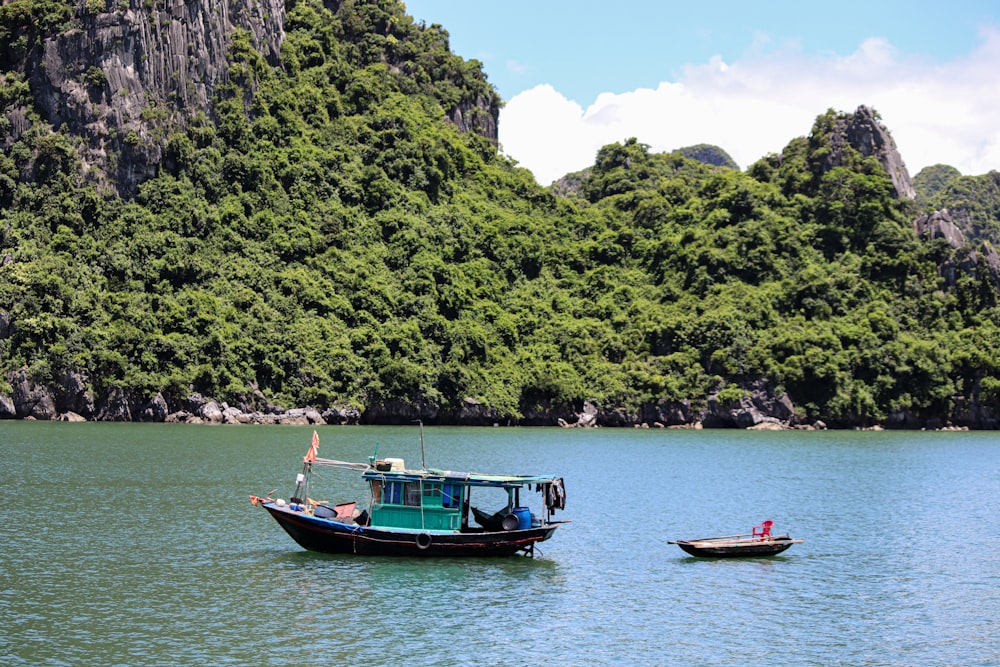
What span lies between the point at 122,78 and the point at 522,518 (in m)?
92.9

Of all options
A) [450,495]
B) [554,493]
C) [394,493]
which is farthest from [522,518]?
[394,493]

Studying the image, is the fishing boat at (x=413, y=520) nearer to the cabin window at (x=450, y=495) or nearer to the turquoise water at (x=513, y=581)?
the cabin window at (x=450, y=495)

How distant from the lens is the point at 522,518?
3262 centimetres

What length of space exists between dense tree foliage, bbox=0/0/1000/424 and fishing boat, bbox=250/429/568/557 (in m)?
63.9

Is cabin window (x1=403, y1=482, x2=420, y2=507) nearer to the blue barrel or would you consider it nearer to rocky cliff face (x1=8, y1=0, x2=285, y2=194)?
the blue barrel

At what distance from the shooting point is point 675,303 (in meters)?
126

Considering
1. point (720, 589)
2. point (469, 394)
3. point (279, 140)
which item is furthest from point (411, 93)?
point (720, 589)

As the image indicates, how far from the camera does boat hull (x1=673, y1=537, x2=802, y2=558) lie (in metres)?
32.8

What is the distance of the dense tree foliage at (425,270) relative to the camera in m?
99.0

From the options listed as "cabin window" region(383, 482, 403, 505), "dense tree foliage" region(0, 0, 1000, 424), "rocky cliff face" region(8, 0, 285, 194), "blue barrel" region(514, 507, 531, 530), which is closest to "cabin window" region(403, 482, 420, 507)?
"cabin window" region(383, 482, 403, 505)

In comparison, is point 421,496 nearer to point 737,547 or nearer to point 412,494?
point 412,494

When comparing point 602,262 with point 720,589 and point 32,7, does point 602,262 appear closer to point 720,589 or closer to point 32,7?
point 32,7

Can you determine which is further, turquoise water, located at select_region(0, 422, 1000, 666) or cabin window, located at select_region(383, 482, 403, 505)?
cabin window, located at select_region(383, 482, 403, 505)

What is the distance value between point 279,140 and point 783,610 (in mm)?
110222
